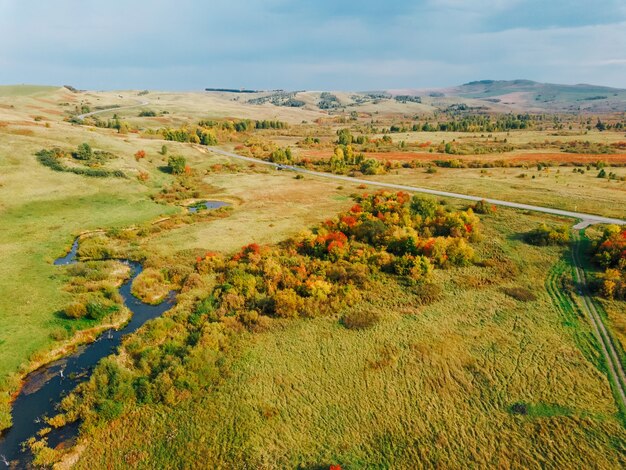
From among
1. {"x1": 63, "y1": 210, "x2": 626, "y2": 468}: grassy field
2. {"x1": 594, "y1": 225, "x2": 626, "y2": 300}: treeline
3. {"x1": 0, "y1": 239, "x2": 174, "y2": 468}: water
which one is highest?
{"x1": 594, "y1": 225, "x2": 626, "y2": 300}: treeline

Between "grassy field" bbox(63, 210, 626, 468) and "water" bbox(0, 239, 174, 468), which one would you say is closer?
"grassy field" bbox(63, 210, 626, 468)

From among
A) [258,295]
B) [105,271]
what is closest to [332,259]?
[258,295]

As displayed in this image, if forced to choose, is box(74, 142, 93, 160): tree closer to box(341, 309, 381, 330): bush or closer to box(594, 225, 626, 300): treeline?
box(341, 309, 381, 330): bush

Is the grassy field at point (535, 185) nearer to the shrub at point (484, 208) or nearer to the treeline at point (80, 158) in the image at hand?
the shrub at point (484, 208)

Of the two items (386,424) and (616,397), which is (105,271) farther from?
(616,397)

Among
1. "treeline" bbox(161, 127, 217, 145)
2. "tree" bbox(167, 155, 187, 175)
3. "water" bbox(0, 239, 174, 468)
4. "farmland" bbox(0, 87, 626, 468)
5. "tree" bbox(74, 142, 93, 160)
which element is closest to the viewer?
"farmland" bbox(0, 87, 626, 468)

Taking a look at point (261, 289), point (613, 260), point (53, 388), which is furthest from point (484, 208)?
point (53, 388)

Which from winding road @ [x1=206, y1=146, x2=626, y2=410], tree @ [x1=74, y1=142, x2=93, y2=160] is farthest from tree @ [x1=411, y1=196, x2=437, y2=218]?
tree @ [x1=74, y1=142, x2=93, y2=160]
